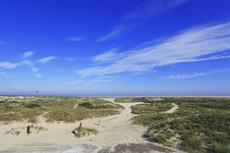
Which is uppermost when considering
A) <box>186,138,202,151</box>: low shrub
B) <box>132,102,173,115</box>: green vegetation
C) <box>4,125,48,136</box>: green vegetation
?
<box>186,138,202,151</box>: low shrub

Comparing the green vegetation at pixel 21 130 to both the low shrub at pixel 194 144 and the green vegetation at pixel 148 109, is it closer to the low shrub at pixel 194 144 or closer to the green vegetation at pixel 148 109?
→ the low shrub at pixel 194 144

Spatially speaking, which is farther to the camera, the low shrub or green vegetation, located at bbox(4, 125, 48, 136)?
green vegetation, located at bbox(4, 125, 48, 136)

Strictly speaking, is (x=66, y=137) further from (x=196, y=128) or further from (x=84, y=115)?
(x=196, y=128)

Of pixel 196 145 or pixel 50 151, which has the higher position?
pixel 196 145

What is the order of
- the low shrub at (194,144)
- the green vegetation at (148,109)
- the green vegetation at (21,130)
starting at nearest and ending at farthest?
the low shrub at (194,144)
the green vegetation at (21,130)
the green vegetation at (148,109)

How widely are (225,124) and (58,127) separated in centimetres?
2443

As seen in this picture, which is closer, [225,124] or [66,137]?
[225,124]

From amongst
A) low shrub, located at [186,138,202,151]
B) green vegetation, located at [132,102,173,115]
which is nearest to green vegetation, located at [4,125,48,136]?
low shrub, located at [186,138,202,151]

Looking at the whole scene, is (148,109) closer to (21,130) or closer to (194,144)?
(194,144)

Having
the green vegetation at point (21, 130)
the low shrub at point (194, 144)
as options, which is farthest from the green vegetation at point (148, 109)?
the green vegetation at point (21, 130)

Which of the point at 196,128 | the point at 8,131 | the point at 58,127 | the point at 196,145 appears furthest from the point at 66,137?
the point at 196,128

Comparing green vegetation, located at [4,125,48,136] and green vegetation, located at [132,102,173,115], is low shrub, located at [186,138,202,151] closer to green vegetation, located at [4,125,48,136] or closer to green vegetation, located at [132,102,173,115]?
green vegetation, located at [4,125,48,136]

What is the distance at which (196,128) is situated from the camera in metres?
15.5

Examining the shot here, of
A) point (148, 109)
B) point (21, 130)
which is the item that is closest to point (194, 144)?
point (21, 130)
